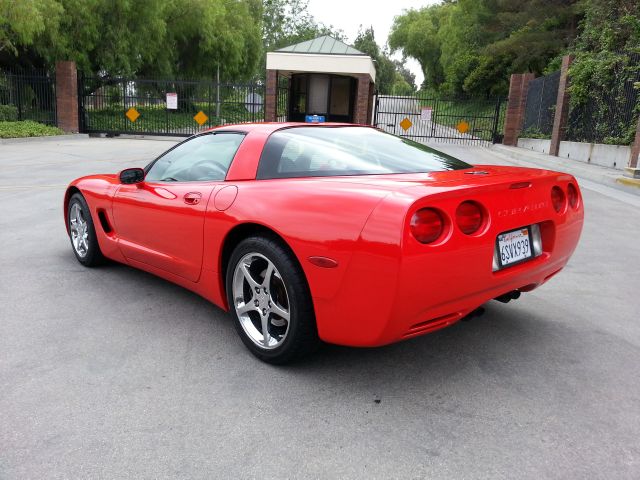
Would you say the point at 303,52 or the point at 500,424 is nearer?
the point at 500,424

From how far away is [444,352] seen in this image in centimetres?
325

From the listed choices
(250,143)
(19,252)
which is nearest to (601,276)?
(250,143)

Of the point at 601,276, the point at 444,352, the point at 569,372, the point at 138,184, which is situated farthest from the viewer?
the point at 601,276

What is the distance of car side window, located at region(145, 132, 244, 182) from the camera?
356cm

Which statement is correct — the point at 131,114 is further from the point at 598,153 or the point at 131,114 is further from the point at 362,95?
the point at 598,153

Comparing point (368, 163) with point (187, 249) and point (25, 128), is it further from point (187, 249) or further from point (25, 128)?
point (25, 128)

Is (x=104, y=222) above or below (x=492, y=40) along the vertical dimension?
below

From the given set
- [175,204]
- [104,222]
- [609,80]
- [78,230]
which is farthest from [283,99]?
[175,204]

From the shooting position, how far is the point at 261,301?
119 inches

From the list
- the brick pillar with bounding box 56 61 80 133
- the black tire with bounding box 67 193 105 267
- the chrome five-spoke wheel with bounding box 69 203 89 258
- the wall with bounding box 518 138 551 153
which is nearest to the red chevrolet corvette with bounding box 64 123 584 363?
the black tire with bounding box 67 193 105 267

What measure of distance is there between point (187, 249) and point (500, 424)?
6.89ft

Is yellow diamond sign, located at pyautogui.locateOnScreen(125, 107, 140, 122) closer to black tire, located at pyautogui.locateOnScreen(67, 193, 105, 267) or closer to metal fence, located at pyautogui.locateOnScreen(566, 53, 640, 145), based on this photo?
metal fence, located at pyautogui.locateOnScreen(566, 53, 640, 145)

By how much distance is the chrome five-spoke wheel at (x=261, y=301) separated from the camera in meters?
2.96

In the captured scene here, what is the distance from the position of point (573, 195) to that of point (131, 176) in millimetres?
3070
